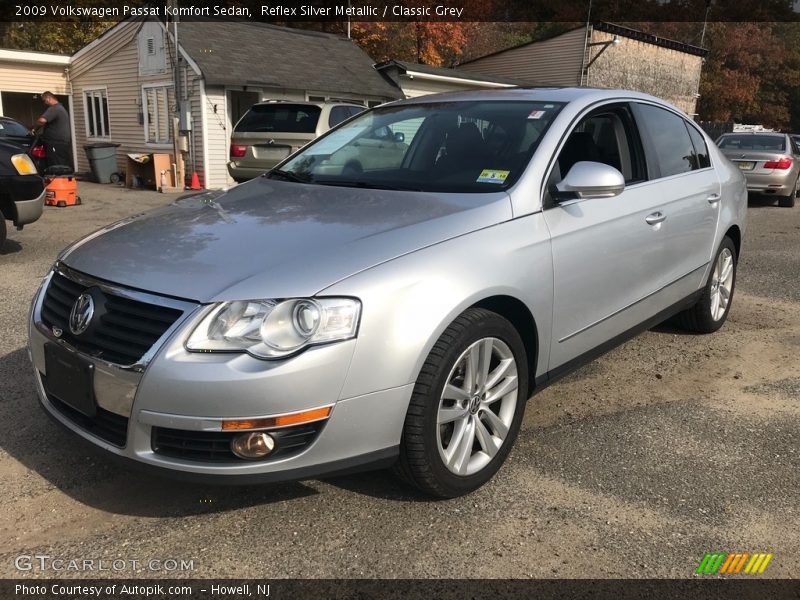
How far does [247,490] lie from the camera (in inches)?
108

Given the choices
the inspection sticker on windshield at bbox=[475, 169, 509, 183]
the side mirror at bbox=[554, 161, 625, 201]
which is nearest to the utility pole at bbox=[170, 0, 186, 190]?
the inspection sticker on windshield at bbox=[475, 169, 509, 183]

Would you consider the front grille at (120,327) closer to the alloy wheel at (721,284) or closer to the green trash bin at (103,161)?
the alloy wheel at (721,284)

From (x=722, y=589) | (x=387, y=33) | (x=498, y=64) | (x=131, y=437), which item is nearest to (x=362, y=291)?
(x=131, y=437)

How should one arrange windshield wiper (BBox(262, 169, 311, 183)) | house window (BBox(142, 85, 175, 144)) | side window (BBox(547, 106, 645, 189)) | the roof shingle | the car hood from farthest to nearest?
house window (BBox(142, 85, 175, 144)), the roof shingle, windshield wiper (BBox(262, 169, 311, 183)), side window (BBox(547, 106, 645, 189)), the car hood

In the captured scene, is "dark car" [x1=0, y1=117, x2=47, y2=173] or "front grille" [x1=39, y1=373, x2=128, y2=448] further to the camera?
"dark car" [x1=0, y1=117, x2=47, y2=173]

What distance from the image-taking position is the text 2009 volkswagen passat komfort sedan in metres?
2.21

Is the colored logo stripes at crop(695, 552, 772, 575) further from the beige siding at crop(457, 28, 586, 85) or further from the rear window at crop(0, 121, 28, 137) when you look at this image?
the beige siding at crop(457, 28, 586, 85)

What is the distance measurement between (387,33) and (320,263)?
32192 mm

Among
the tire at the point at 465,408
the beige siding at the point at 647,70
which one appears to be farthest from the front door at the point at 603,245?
the beige siding at the point at 647,70

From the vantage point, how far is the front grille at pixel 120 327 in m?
2.25

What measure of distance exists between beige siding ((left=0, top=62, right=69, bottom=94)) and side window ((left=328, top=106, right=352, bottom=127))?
12210 mm

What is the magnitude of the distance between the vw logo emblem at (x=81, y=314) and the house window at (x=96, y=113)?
18.2m

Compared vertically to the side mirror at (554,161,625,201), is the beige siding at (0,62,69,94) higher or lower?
higher

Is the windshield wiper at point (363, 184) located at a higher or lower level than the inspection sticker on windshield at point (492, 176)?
lower
